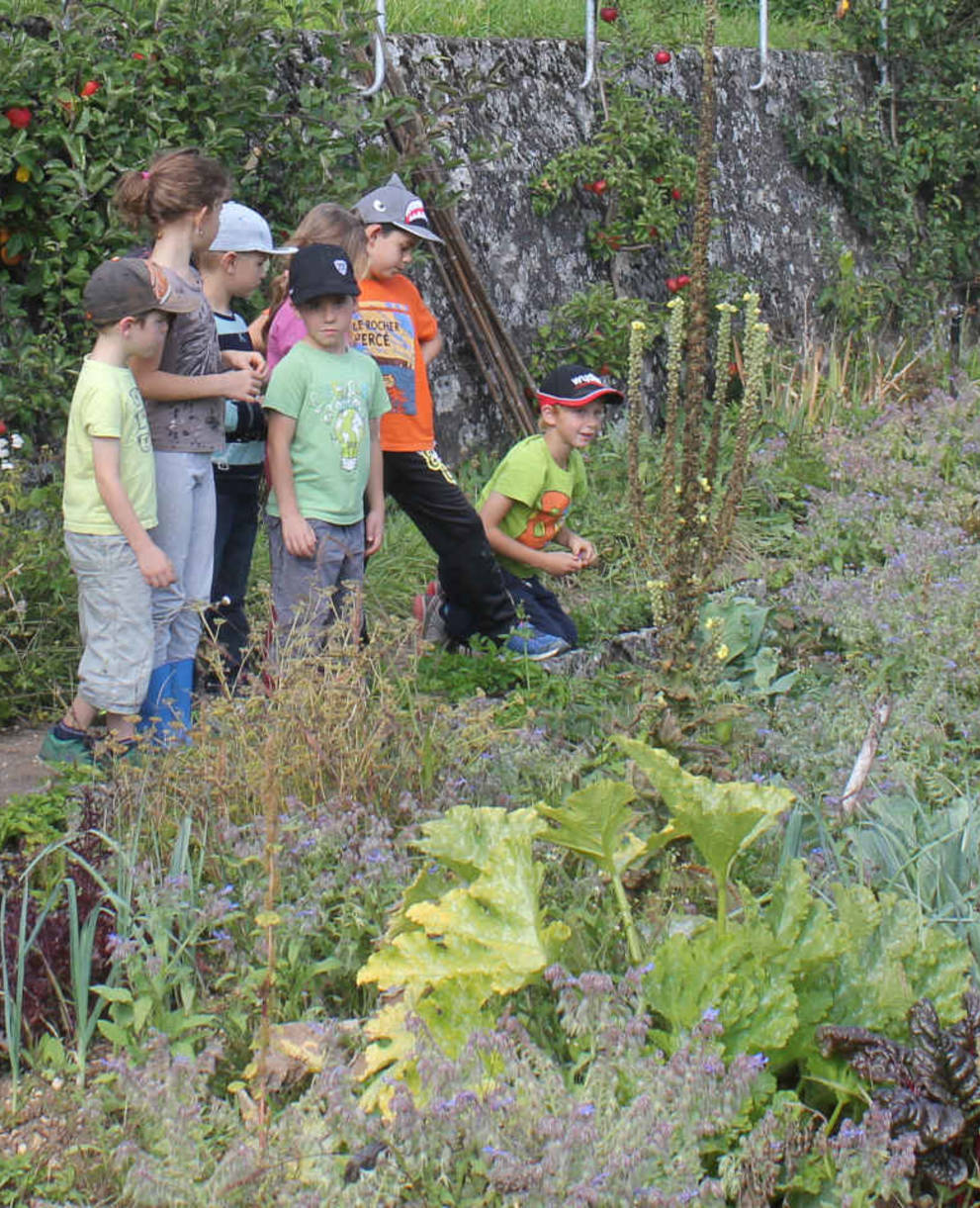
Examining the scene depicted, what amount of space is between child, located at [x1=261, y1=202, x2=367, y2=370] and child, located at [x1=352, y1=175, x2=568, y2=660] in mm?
244

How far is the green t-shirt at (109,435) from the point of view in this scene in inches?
148

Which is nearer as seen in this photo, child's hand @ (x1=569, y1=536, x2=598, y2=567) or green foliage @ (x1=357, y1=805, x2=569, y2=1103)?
green foliage @ (x1=357, y1=805, x2=569, y2=1103)

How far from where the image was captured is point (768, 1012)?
2.51 meters

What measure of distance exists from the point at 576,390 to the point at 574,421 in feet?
0.35

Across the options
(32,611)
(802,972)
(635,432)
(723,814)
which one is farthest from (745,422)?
(32,611)

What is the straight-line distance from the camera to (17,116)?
193 inches

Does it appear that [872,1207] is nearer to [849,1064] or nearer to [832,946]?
[849,1064]

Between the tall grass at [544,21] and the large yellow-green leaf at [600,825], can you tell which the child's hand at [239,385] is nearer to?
the large yellow-green leaf at [600,825]

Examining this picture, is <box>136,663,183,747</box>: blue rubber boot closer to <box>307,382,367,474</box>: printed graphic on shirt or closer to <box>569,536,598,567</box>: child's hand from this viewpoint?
<box>307,382,367,474</box>: printed graphic on shirt

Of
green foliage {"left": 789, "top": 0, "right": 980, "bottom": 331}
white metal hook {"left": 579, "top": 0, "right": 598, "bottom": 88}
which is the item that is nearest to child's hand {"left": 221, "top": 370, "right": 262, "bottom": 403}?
white metal hook {"left": 579, "top": 0, "right": 598, "bottom": 88}

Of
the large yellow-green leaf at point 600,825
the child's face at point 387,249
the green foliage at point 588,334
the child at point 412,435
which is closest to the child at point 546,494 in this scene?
the child at point 412,435

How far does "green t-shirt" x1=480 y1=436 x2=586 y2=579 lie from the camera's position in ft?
16.5

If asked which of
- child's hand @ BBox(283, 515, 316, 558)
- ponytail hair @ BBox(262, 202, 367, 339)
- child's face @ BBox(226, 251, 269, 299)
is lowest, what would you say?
child's hand @ BBox(283, 515, 316, 558)

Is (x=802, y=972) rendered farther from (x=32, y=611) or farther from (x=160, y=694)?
(x=32, y=611)
